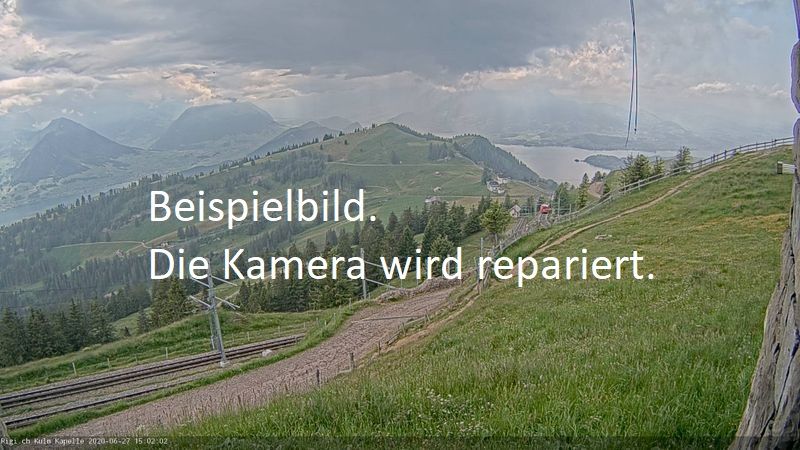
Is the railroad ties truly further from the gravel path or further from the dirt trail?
the dirt trail

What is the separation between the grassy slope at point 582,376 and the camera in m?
5.28

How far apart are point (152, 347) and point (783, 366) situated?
157 ft

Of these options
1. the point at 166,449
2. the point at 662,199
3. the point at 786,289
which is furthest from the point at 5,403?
the point at 662,199

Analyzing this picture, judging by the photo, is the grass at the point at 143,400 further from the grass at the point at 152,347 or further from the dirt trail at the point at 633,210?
the dirt trail at the point at 633,210

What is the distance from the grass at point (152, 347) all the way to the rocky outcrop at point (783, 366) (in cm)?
4237

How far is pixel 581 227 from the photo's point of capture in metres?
39.4

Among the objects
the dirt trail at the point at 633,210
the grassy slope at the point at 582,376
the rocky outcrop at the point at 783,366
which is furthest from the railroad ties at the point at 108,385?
the rocky outcrop at the point at 783,366

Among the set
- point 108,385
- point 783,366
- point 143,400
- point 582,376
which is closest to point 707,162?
point 582,376

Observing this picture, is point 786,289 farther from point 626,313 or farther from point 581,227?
point 581,227

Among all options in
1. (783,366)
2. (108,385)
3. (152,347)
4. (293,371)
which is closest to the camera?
(783,366)

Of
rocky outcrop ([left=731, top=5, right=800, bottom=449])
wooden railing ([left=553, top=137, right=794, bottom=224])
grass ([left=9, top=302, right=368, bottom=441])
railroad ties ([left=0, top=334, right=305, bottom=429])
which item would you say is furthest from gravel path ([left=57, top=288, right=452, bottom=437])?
wooden railing ([left=553, top=137, right=794, bottom=224])

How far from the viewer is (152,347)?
142 ft

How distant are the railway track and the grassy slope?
24996 millimetres

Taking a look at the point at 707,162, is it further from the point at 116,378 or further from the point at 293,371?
the point at 116,378
